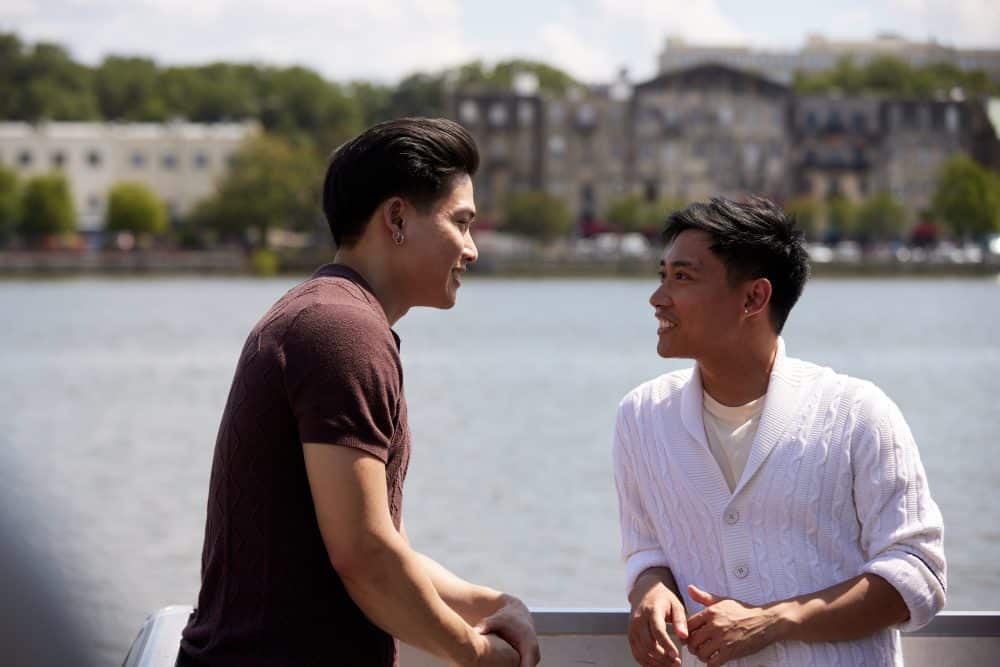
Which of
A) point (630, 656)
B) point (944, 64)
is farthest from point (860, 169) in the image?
point (630, 656)

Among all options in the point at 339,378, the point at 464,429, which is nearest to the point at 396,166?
the point at 339,378

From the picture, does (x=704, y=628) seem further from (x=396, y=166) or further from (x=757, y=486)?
(x=396, y=166)

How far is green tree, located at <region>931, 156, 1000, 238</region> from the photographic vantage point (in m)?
69.4

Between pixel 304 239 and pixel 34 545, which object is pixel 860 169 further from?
pixel 34 545

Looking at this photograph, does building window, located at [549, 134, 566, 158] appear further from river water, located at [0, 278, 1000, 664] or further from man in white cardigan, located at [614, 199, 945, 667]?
man in white cardigan, located at [614, 199, 945, 667]

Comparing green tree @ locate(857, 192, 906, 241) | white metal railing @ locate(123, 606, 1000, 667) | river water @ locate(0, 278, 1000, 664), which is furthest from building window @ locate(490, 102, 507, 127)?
white metal railing @ locate(123, 606, 1000, 667)

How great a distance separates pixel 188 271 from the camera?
74.6m

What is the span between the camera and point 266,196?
2928 inches

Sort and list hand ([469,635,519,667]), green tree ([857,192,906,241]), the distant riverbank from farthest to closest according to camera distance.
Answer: green tree ([857,192,906,241]) < the distant riverbank < hand ([469,635,519,667])

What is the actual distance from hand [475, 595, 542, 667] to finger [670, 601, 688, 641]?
0.26 m

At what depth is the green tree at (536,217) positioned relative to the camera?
2840 inches

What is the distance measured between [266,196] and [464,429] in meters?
54.2

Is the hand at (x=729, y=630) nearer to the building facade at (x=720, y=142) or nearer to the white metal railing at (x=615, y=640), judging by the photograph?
the white metal railing at (x=615, y=640)

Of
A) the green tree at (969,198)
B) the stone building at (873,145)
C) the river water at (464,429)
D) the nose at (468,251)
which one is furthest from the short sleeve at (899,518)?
the stone building at (873,145)
